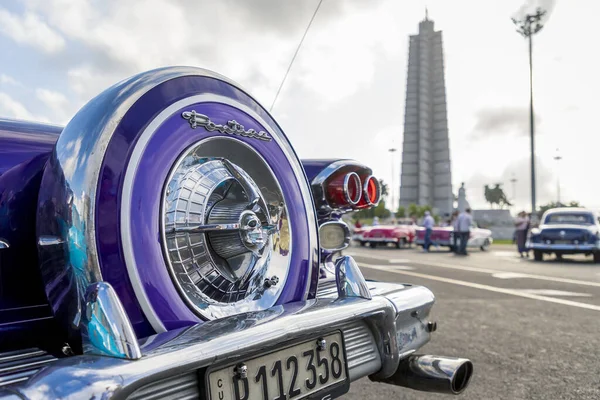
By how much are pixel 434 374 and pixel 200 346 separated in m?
1.10

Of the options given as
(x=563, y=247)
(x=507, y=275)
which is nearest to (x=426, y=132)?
(x=563, y=247)

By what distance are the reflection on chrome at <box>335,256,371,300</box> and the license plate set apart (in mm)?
Result: 187

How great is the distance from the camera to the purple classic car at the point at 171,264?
1.11 m

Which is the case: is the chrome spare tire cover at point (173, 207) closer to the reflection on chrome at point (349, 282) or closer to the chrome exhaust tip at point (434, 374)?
the reflection on chrome at point (349, 282)

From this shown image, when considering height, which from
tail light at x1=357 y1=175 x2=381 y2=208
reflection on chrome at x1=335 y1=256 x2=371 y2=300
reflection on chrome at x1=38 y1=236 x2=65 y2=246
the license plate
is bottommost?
the license plate

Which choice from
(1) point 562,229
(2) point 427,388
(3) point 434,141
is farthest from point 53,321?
(3) point 434,141

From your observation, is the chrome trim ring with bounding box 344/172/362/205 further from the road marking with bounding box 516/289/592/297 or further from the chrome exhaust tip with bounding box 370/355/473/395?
the road marking with bounding box 516/289/592/297

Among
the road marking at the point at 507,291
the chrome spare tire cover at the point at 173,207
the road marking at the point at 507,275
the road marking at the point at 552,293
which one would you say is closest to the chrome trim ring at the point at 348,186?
the chrome spare tire cover at the point at 173,207

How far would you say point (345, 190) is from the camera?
213 centimetres

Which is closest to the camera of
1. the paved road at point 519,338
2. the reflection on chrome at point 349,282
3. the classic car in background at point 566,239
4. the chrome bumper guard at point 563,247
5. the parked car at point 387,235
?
the reflection on chrome at point 349,282

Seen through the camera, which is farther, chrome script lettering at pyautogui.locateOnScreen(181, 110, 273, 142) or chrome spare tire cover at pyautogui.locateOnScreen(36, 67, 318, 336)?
chrome script lettering at pyautogui.locateOnScreen(181, 110, 273, 142)

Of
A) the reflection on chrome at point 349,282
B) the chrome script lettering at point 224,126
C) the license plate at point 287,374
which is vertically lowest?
the license plate at point 287,374

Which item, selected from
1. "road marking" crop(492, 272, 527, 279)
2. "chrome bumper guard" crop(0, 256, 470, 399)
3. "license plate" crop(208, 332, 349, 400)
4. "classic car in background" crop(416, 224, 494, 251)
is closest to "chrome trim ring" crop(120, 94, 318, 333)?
"chrome bumper guard" crop(0, 256, 470, 399)

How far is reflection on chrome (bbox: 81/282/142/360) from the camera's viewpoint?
1.06 metres
